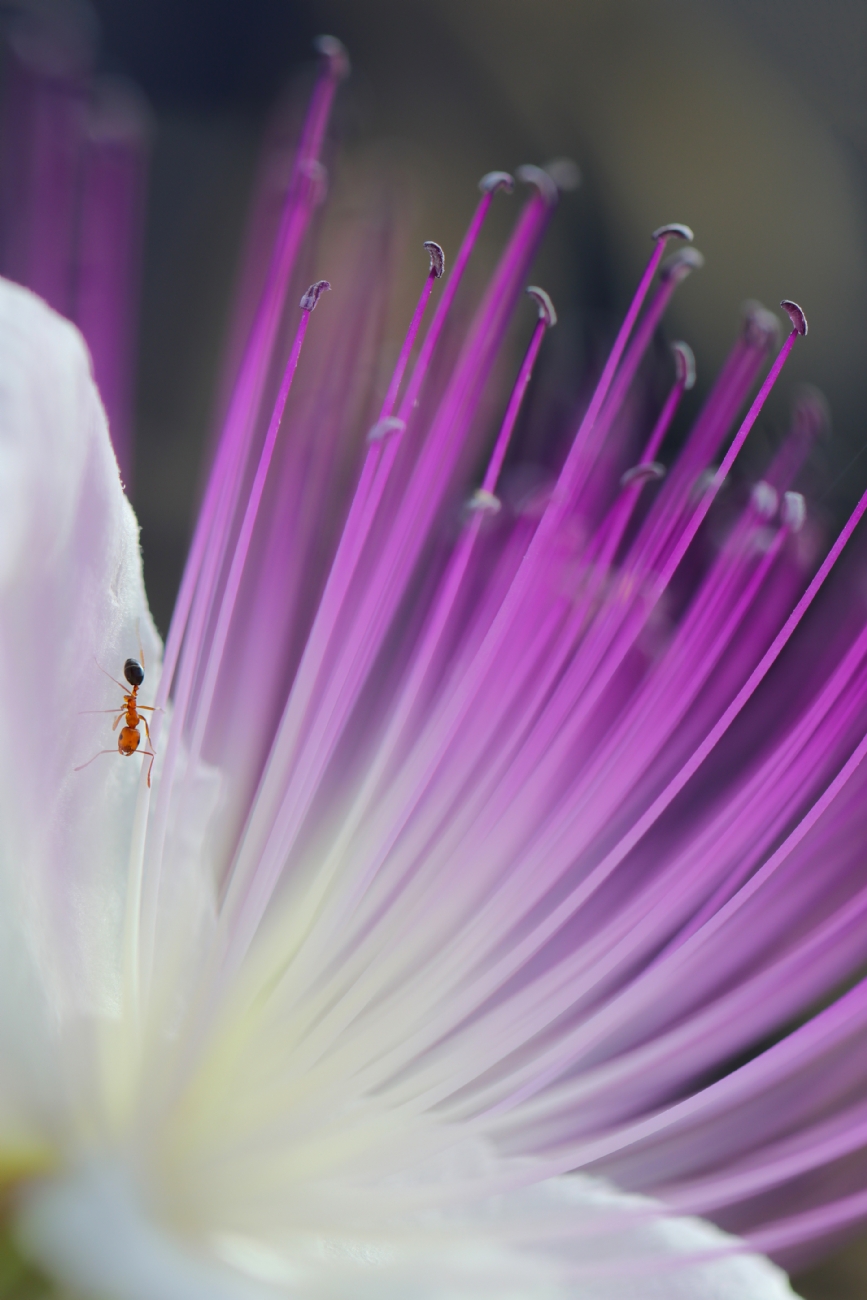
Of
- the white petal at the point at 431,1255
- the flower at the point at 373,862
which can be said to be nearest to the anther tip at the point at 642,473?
the flower at the point at 373,862

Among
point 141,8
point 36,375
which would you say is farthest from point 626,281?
point 36,375

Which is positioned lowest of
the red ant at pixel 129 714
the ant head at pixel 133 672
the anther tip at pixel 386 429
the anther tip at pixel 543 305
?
the red ant at pixel 129 714

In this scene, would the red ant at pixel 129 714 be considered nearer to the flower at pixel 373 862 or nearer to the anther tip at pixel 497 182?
the flower at pixel 373 862

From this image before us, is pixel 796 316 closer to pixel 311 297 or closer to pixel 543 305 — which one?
pixel 543 305

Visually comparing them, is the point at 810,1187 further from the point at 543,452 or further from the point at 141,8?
the point at 141,8

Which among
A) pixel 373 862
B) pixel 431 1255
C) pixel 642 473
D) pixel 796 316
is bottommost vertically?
pixel 431 1255

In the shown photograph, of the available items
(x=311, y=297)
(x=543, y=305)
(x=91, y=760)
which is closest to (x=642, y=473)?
(x=543, y=305)
